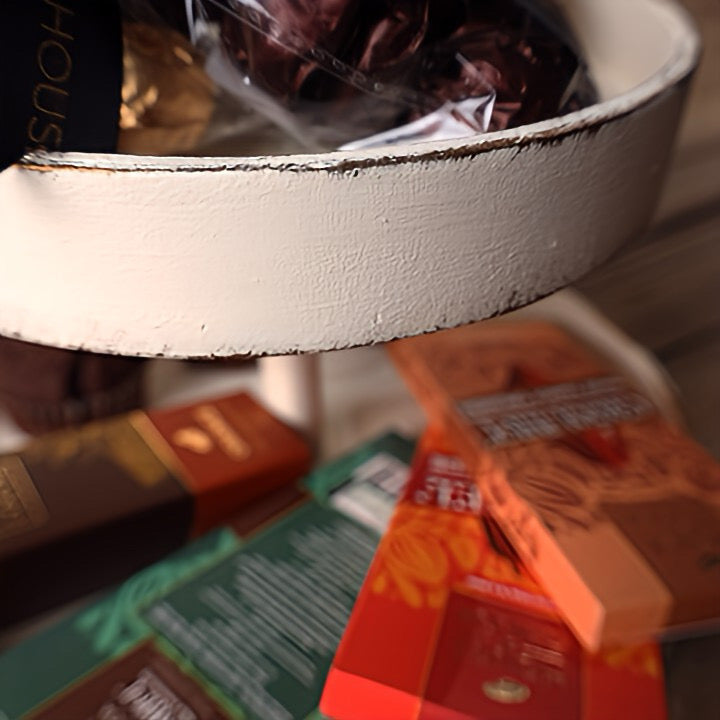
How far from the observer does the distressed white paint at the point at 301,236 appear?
9.3 inches

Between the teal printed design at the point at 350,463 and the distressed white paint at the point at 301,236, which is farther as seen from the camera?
the teal printed design at the point at 350,463

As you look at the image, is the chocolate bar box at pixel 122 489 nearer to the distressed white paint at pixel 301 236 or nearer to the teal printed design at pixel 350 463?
the teal printed design at pixel 350 463

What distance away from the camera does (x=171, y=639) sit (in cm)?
35

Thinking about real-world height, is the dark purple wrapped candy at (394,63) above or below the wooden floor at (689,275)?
below

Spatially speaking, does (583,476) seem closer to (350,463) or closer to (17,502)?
(350,463)

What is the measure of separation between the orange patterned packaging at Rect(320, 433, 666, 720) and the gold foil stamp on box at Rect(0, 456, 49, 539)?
155 mm

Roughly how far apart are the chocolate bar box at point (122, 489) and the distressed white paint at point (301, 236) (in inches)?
5.3

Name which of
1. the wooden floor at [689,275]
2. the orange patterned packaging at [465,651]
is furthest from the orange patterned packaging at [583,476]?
the wooden floor at [689,275]

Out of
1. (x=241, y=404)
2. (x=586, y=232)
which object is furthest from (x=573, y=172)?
(x=241, y=404)

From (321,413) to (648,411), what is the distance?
0.60 feet

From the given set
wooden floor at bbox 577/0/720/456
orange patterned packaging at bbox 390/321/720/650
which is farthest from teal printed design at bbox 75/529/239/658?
wooden floor at bbox 577/0/720/456

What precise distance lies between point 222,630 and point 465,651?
0.34ft

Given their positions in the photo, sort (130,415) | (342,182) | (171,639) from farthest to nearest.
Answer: (130,415)
(171,639)
(342,182)

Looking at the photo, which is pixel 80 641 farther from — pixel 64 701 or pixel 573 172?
pixel 573 172
